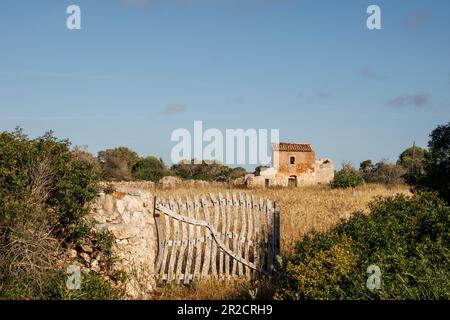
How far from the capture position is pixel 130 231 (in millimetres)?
9445

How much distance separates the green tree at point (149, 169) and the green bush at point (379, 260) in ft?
132

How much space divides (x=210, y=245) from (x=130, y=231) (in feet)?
6.73

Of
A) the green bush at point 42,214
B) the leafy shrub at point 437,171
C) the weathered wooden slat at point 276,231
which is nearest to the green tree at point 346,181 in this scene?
the leafy shrub at point 437,171

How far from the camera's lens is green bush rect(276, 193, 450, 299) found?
21.7 feet

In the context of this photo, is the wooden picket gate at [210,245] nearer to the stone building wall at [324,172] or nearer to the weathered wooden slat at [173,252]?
the weathered wooden slat at [173,252]

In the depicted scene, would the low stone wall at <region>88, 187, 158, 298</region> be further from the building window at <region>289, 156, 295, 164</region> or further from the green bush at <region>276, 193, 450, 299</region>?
the building window at <region>289, 156, 295, 164</region>

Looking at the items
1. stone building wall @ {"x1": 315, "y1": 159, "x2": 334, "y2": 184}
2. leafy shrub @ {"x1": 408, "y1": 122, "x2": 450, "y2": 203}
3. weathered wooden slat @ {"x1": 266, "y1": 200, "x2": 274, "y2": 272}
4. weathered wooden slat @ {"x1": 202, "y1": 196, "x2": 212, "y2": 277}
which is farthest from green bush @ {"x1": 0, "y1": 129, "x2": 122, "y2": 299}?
stone building wall @ {"x1": 315, "y1": 159, "x2": 334, "y2": 184}

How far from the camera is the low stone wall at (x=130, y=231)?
30.3ft

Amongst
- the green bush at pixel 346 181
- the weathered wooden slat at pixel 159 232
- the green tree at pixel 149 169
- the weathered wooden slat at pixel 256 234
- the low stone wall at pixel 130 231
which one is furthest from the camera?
the green tree at pixel 149 169

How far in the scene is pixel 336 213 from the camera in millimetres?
17562

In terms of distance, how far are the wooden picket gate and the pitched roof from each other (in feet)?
138

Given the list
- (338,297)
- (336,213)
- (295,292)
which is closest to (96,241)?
(295,292)

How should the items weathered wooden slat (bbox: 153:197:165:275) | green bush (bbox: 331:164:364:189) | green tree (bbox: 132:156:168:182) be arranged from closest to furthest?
weathered wooden slat (bbox: 153:197:165:275) < green bush (bbox: 331:164:364:189) < green tree (bbox: 132:156:168:182)
